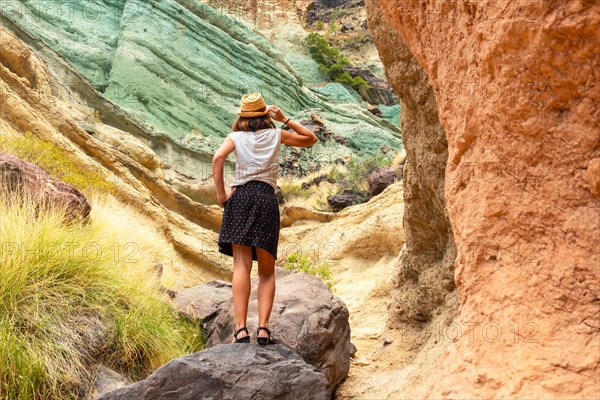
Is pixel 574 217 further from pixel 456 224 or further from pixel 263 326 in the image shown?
pixel 263 326

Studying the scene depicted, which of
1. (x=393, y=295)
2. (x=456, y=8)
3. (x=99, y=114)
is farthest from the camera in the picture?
(x=99, y=114)

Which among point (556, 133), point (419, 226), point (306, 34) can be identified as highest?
point (306, 34)

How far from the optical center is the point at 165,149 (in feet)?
62.6

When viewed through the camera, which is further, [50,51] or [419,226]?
[50,51]

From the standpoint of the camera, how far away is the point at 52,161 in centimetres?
971

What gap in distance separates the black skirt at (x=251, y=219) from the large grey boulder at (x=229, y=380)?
759mm

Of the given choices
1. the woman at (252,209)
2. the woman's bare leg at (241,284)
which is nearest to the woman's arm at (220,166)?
the woman at (252,209)

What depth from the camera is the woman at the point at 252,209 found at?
14.9 feet

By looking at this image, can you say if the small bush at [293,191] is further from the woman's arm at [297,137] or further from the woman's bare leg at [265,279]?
the woman's bare leg at [265,279]

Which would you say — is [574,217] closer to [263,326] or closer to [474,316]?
[474,316]

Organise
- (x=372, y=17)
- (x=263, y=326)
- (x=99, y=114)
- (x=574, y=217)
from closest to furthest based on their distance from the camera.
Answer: (x=574, y=217) → (x=263, y=326) → (x=372, y=17) → (x=99, y=114)

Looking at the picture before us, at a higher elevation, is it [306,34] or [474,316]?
[306,34]

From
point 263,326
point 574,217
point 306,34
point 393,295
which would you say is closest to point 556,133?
point 574,217

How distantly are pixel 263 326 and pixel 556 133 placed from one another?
2430 millimetres
